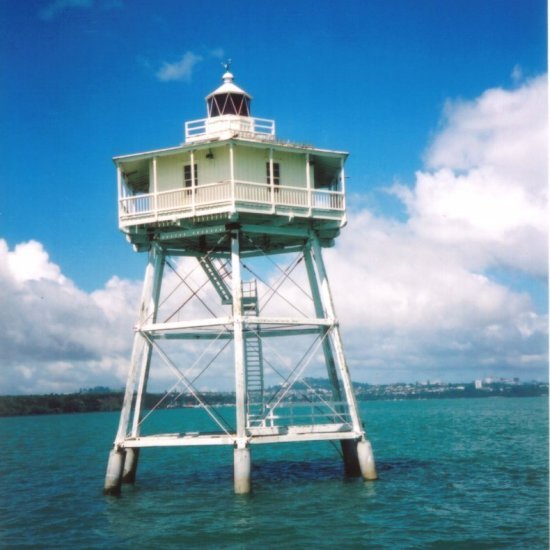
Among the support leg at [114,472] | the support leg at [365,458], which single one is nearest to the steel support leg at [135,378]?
the support leg at [114,472]

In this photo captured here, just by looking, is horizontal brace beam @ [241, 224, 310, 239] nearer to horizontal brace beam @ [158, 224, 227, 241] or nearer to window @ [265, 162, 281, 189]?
horizontal brace beam @ [158, 224, 227, 241]

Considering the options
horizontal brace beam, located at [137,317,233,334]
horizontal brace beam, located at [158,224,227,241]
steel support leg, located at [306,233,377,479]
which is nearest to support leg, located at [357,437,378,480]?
steel support leg, located at [306,233,377,479]

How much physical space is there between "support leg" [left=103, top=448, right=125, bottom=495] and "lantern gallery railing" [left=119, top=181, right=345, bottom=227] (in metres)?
7.45

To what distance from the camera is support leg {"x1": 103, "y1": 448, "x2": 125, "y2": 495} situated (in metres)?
23.1

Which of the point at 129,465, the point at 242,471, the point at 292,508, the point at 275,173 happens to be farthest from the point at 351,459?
the point at 275,173

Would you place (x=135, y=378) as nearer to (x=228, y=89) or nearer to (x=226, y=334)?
(x=226, y=334)

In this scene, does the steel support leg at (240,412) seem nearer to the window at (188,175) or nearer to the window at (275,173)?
the window at (275,173)

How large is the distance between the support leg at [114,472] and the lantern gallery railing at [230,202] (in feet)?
24.4

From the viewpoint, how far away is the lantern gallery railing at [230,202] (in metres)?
22.6

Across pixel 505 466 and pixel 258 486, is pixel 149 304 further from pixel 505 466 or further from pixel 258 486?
pixel 505 466

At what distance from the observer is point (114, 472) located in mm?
23156

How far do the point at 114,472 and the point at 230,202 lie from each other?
371 inches

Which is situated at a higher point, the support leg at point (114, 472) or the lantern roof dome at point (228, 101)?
the lantern roof dome at point (228, 101)

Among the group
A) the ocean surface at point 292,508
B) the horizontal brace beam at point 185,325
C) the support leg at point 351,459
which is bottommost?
the ocean surface at point 292,508
